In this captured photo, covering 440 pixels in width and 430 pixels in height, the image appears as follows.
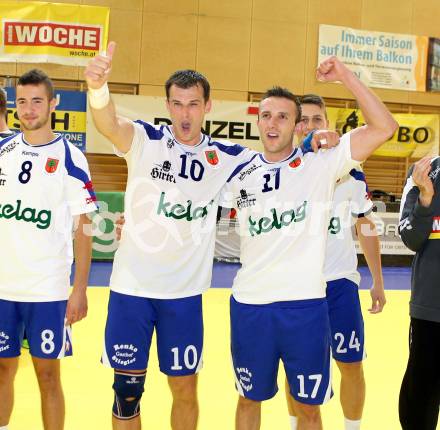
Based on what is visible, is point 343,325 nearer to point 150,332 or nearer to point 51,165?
point 150,332

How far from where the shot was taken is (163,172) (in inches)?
136

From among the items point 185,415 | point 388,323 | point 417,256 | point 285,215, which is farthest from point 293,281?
point 388,323

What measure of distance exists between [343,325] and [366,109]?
58.7 inches

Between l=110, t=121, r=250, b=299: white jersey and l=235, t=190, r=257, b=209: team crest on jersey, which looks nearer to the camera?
l=235, t=190, r=257, b=209: team crest on jersey

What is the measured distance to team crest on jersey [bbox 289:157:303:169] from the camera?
3.28 metres

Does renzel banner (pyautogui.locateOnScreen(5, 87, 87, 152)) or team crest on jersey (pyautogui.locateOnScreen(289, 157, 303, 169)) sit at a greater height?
renzel banner (pyautogui.locateOnScreen(5, 87, 87, 152))

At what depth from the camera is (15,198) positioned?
3.42 meters

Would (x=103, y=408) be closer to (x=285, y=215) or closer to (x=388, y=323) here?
(x=285, y=215)

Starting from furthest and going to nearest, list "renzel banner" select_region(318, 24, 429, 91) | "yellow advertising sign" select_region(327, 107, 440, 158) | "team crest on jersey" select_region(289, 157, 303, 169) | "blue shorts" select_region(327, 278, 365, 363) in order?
"renzel banner" select_region(318, 24, 429, 91) < "yellow advertising sign" select_region(327, 107, 440, 158) < "blue shorts" select_region(327, 278, 365, 363) < "team crest on jersey" select_region(289, 157, 303, 169)

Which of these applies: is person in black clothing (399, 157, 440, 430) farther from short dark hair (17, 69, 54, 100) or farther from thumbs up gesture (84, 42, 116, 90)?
short dark hair (17, 69, 54, 100)

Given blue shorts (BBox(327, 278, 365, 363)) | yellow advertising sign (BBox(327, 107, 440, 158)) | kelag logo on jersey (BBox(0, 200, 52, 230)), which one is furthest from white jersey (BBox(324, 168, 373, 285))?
yellow advertising sign (BBox(327, 107, 440, 158))

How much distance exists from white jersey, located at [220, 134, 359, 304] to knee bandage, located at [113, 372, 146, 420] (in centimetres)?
76

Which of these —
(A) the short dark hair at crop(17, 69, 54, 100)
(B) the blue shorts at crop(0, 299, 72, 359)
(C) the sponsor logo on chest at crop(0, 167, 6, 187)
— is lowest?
(B) the blue shorts at crop(0, 299, 72, 359)

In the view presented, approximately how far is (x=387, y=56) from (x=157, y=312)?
42.1 feet
